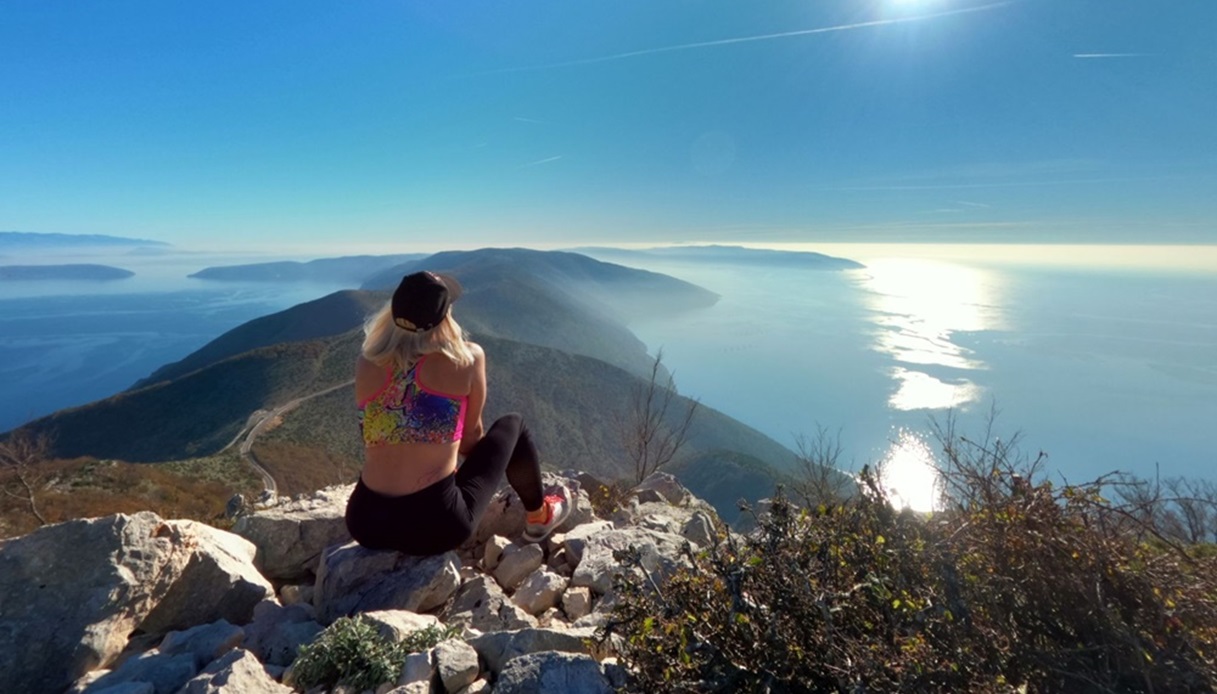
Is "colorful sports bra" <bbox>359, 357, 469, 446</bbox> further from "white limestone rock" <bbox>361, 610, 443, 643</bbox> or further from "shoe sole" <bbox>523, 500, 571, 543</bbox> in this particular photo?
"shoe sole" <bbox>523, 500, 571, 543</bbox>

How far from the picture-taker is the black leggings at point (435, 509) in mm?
3316

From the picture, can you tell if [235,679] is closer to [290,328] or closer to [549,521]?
[549,521]

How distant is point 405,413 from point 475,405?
51 centimetres

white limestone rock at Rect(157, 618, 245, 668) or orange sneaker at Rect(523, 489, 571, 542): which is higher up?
white limestone rock at Rect(157, 618, 245, 668)

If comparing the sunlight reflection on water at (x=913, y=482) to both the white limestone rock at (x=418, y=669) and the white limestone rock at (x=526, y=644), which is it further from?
the white limestone rock at (x=418, y=669)

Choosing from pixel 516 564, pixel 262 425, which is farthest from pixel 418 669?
pixel 262 425

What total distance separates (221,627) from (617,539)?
256cm

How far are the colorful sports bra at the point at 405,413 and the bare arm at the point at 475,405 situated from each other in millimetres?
289

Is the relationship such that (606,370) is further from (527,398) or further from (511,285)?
(511,285)

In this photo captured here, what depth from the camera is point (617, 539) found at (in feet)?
13.8

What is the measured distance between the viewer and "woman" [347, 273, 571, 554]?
10.7 feet

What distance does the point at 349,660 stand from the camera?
8.15 feet

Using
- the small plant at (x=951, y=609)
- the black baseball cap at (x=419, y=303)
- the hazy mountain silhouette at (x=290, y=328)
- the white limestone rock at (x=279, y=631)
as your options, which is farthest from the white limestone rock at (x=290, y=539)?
the hazy mountain silhouette at (x=290, y=328)

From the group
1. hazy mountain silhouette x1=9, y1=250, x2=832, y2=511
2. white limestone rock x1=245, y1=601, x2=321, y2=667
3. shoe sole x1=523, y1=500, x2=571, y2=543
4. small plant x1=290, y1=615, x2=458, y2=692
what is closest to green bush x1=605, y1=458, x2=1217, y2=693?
small plant x1=290, y1=615, x2=458, y2=692
